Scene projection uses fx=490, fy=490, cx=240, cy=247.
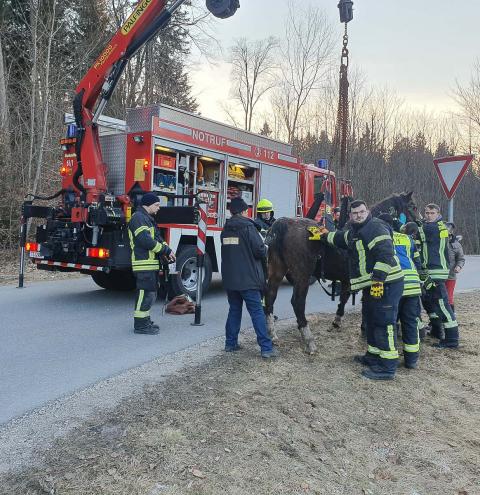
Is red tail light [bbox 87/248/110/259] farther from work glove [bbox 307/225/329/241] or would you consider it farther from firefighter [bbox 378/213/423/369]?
firefighter [bbox 378/213/423/369]

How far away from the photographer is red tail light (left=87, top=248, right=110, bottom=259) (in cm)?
755

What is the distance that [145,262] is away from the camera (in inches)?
250

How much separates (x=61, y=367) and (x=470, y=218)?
1485 inches

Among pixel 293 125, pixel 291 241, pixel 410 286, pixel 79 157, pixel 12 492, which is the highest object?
pixel 293 125

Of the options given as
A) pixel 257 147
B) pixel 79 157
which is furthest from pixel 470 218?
pixel 79 157

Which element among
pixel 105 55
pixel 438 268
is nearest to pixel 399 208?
pixel 438 268

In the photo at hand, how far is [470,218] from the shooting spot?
37.1 m

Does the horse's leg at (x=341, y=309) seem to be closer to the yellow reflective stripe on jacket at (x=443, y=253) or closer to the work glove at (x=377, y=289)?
the yellow reflective stripe on jacket at (x=443, y=253)

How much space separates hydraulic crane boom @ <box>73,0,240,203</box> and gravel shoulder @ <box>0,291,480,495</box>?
4291 mm

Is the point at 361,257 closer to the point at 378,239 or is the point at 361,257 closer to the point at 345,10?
the point at 378,239

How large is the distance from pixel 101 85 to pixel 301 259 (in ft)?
16.6

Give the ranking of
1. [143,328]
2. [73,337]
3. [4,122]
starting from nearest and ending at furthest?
[73,337]
[143,328]
[4,122]

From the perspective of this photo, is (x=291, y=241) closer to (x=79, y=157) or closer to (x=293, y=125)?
(x=79, y=157)

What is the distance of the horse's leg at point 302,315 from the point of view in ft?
18.5
